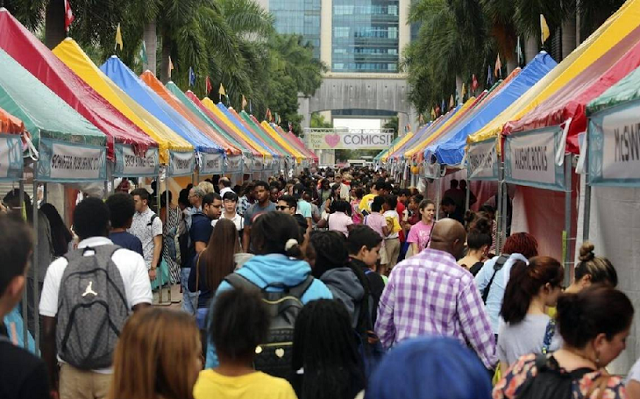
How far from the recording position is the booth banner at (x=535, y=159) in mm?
7590

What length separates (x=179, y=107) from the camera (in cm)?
2202

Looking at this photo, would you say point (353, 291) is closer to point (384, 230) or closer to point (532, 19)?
point (384, 230)

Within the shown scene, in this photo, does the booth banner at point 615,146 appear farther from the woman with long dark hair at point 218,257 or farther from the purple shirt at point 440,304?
the woman with long dark hair at point 218,257

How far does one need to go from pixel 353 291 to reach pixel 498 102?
41.5 ft

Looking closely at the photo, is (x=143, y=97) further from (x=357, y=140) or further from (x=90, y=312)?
(x=357, y=140)

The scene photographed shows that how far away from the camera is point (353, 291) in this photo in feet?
18.7

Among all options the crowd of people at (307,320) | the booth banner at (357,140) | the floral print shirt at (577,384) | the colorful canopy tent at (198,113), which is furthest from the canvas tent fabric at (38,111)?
the booth banner at (357,140)

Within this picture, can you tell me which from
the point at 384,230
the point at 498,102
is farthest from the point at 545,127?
the point at 498,102

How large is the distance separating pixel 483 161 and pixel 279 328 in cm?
792

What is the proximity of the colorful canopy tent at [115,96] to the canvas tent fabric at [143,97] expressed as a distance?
70.5 inches

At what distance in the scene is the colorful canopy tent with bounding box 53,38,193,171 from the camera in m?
14.0

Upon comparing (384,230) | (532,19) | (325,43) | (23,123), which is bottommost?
(384,230)

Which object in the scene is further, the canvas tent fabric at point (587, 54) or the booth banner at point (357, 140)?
the booth banner at point (357, 140)

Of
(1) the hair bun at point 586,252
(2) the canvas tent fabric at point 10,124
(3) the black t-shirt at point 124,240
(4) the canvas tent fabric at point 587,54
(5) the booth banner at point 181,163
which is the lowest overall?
(3) the black t-shirt at point 124,240
